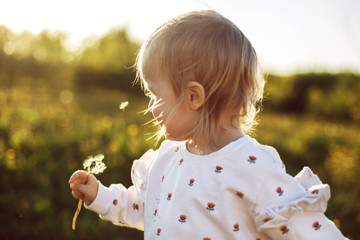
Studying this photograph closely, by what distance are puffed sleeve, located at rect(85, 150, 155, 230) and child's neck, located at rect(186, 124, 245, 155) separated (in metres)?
0.39

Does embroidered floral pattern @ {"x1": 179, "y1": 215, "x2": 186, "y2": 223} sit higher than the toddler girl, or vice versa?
the toddler girl

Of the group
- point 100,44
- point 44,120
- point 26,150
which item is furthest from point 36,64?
point 26,150

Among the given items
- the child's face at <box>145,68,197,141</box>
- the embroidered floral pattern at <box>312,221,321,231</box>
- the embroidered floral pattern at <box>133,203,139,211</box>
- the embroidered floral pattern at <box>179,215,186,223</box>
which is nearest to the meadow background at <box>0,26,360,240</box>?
the child's face at <box>145,68,197,141</box>

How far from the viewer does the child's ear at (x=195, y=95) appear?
1543 millimetres

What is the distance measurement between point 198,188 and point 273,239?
33 cm

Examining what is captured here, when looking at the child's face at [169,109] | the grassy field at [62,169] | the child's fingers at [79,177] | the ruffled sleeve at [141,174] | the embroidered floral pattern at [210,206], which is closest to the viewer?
the embroidered floral pattern at [210,206]

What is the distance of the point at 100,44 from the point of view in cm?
1395

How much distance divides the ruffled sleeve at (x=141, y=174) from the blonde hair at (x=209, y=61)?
43 centimetres

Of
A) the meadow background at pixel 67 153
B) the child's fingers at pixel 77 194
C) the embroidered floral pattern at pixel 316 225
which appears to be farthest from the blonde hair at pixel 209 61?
the child's fingers at pixel 77 194

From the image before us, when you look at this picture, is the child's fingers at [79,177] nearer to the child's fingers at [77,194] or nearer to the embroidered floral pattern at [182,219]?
the child's fingers at [77,194]

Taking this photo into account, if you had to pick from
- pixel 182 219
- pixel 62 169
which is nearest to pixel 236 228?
pixel 182 219

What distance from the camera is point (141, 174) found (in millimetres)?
1930

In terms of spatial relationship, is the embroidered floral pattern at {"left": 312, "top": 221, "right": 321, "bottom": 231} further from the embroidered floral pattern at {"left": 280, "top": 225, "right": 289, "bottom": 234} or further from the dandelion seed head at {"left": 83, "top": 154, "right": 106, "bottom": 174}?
the dandelion seed head at {"left": 83, "top": 154, "right": 106, "bottom": 174}

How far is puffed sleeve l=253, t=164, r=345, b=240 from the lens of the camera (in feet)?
4.55
